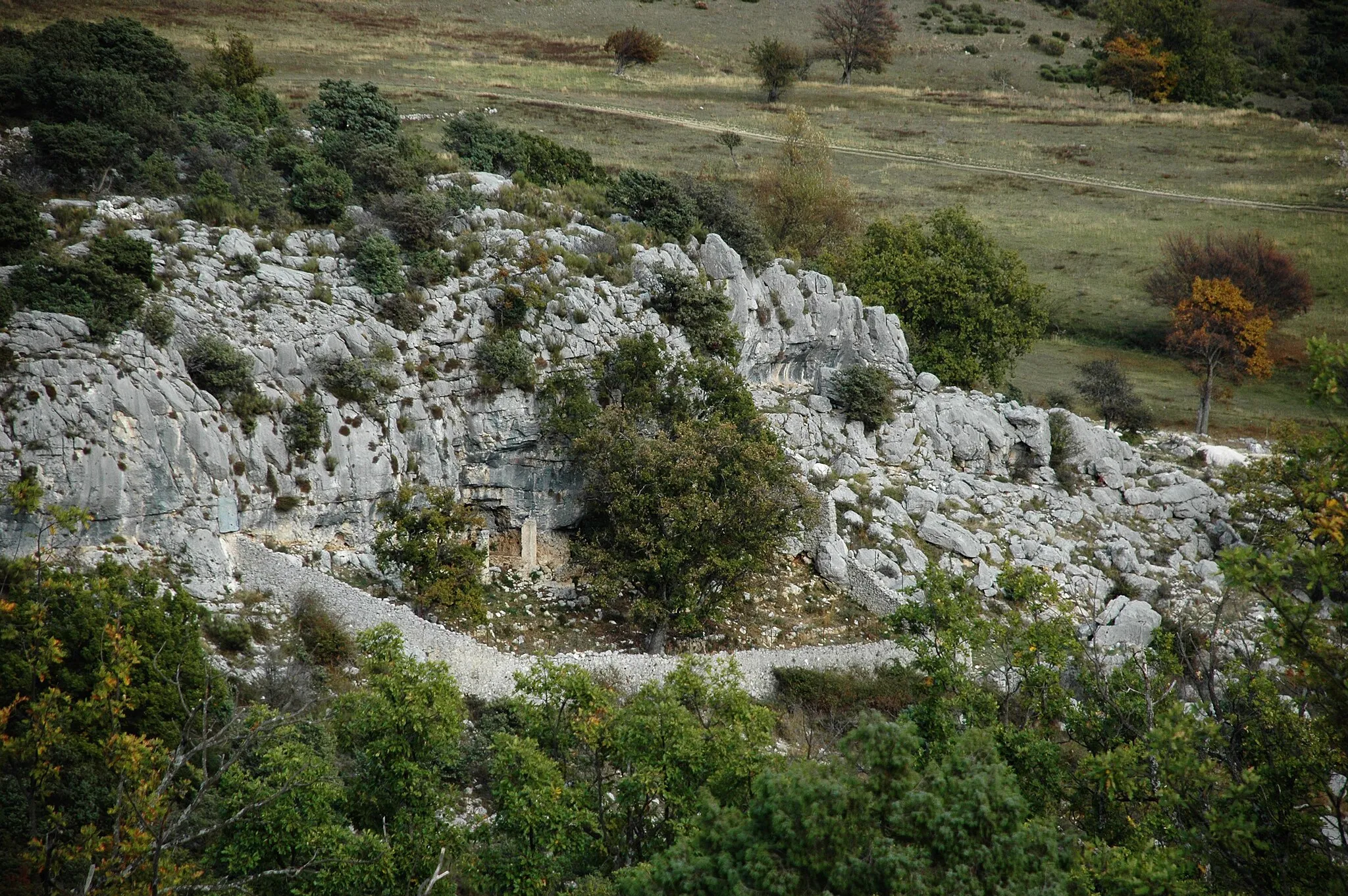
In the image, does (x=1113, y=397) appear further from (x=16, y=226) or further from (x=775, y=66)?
(x=775, y=66)

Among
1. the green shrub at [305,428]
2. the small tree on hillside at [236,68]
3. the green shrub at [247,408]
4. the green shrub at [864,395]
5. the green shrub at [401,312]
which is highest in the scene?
the small tree on hillside at [236,68]

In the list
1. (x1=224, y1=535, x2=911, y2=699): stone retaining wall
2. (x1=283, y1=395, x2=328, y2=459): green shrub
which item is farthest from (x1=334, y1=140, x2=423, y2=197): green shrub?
(x1=224, y1=535, x2=911, y2=699): stone retaining wall

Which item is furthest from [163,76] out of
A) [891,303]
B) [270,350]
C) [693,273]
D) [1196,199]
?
[1196,199]

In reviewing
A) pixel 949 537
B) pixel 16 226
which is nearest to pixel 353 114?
pixel 16 226

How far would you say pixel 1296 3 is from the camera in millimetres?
156000

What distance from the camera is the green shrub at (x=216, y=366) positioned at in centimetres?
3005

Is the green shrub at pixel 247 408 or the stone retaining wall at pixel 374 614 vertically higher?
the green shrub at pixel 247 408

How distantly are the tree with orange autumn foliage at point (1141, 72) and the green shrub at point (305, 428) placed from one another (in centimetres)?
10874

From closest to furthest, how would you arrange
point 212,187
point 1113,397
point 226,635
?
1. point 226,635
2. point 212,187
3. point 1113,397

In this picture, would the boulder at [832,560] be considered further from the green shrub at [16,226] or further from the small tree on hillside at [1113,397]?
the green shrub at [16,226]

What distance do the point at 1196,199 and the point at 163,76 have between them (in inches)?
3123

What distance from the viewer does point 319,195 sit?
129ft

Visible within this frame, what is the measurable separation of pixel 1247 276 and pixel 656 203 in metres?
43.3

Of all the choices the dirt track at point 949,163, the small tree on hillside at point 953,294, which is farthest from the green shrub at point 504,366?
the dirt track at point 949,163
